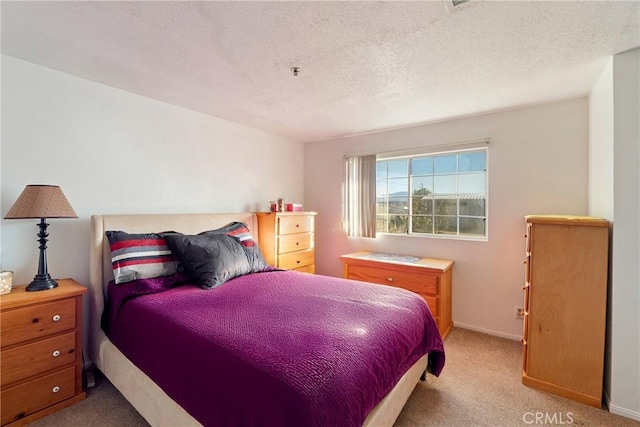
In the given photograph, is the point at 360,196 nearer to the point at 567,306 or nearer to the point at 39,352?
the point at 567,306

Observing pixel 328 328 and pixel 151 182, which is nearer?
pixel 328 328

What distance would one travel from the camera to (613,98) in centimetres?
183

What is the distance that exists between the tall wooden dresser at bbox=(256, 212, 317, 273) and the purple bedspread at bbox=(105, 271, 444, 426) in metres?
1.11

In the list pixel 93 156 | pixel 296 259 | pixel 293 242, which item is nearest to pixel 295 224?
pixel 293 242

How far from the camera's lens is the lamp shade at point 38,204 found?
5.68ft

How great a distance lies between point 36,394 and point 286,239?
2215 mm

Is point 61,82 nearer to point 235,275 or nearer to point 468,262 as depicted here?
point 235,275

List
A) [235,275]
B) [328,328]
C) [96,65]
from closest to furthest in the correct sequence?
[328,328] → [96,65] → [235,275]

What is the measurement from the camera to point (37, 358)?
1.71 m

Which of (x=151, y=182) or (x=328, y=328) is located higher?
(x=151, y=182)

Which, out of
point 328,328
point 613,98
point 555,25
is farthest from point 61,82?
point 613,98

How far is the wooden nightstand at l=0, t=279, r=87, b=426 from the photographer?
1605 millimetres

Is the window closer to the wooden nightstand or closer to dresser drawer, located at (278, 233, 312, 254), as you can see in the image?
dresser drawer, located at (278, 233, 312, 254)

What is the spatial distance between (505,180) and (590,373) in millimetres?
1695
